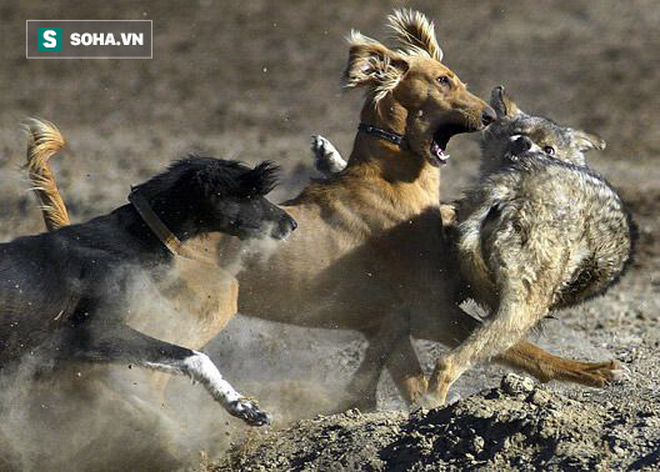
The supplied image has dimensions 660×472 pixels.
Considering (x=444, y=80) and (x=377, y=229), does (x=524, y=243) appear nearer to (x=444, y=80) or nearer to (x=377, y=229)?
(x=377, y=229)

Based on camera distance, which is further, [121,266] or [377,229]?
[377,229]

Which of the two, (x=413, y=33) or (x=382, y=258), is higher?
(x=413, y=33)

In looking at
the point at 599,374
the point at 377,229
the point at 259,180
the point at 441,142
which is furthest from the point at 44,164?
the point at 599,374

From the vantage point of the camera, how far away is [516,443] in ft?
18.0

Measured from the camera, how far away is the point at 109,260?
6297 millimetres

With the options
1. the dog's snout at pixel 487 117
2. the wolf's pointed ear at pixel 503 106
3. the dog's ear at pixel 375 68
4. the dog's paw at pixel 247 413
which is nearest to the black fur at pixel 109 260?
the dog's paw at pixel 247 413

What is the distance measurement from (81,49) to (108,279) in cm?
1698

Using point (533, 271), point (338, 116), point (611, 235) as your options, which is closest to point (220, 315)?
point (533, 271)

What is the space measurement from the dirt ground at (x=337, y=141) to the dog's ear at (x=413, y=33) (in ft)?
4.84

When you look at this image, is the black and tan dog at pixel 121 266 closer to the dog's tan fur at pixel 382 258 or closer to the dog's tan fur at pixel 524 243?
the dog's tan fur at pixel 382 258

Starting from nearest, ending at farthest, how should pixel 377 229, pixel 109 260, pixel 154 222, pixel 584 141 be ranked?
pixel 109 260, pixel 154 222, pixel 377 229, pixel 584 141

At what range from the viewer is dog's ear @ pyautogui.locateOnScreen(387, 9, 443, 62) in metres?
7.89

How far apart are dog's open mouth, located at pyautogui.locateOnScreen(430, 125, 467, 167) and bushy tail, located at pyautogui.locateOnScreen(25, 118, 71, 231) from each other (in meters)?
2.16
